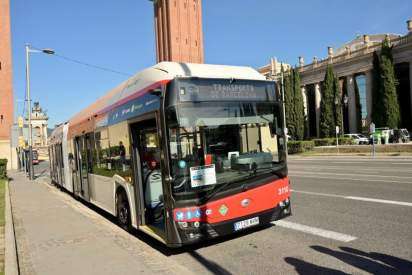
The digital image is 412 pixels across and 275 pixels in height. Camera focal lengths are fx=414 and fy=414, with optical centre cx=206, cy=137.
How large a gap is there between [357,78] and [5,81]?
157ft

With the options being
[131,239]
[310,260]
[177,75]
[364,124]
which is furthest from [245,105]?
[364,124]

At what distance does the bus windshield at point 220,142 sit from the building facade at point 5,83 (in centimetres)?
5165

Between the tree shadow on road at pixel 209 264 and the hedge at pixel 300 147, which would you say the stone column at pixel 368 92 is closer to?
the hedge at pixel 300 147

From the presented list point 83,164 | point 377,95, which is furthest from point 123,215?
point 377,95

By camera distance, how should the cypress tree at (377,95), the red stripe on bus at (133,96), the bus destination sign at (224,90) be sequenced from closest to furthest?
the bus destination sign at (224,90)
the red stripe on bus at (133,96)
the cypress tree at (377,95)

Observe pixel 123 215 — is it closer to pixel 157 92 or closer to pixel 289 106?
pixel 157 92

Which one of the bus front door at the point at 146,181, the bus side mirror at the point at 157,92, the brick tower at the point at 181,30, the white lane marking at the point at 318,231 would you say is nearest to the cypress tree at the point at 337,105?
the brick tower at the point at 181,30

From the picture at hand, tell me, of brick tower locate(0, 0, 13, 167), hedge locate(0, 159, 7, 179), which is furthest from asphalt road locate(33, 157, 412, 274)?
brick tower locate(0, 0, 13, 167)

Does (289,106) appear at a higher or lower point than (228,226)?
higher

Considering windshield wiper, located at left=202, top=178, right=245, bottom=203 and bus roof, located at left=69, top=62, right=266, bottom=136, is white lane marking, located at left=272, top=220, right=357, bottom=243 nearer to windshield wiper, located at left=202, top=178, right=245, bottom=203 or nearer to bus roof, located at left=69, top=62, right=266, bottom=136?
windshield wiper, located at left=202, top=178, right=245, bottom=203

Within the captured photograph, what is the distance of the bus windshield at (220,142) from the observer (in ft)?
20.1

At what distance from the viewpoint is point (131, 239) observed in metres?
7.61

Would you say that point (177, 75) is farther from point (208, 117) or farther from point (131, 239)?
point (131, 239)

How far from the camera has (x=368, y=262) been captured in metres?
5.49
